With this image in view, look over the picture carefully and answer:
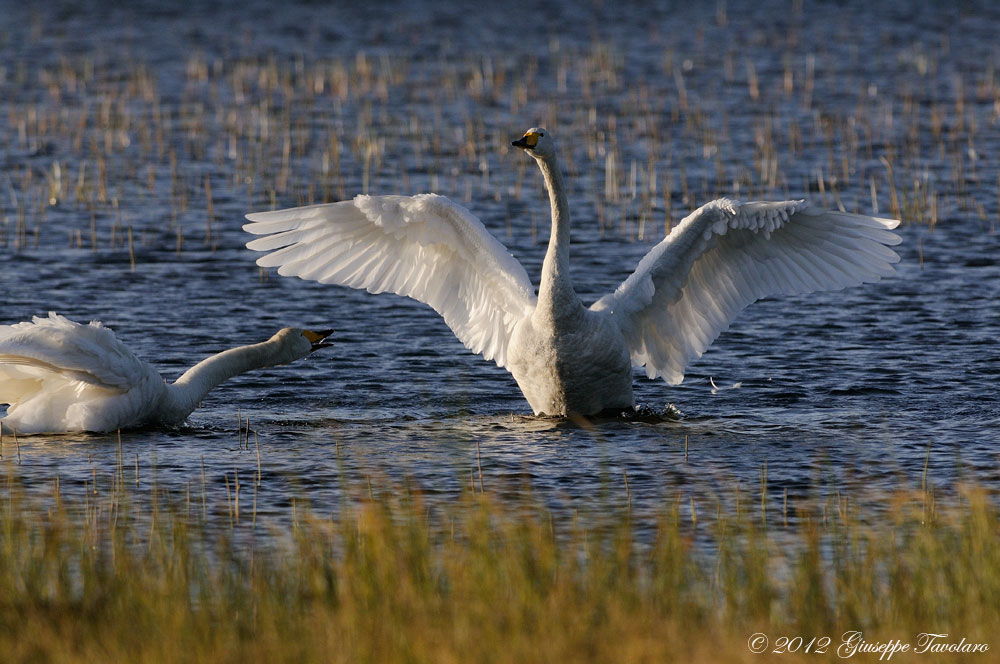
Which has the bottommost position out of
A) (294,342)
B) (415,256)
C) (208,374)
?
(208,374)

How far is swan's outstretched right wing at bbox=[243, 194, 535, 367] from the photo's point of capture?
10.8 m

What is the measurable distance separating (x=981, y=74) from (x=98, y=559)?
890 inches

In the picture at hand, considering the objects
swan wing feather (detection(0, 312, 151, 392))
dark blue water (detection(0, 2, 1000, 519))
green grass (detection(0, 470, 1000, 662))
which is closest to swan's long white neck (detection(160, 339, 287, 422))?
dark blue water (detection(0, 2, 1000, 519))

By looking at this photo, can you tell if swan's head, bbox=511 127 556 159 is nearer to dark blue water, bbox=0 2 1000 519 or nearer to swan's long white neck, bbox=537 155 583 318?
swan's long white neck, bbox=537 155 583 318

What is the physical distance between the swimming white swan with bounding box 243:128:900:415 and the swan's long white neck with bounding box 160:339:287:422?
0.77m

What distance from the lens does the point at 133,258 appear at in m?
15.9

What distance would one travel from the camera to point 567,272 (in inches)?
409

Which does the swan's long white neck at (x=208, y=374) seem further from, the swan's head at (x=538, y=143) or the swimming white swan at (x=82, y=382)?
the swan's head at (x=538, y=143)

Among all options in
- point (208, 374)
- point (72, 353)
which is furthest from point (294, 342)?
point (72, 353)

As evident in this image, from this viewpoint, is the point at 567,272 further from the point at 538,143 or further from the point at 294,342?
the point at 294,342

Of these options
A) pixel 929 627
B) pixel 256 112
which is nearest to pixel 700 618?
pixel 929 627

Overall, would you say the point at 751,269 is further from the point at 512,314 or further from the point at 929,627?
the point at 929,627

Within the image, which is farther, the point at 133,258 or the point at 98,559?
the point at 133,258

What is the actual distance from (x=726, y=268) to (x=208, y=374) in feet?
12.4
